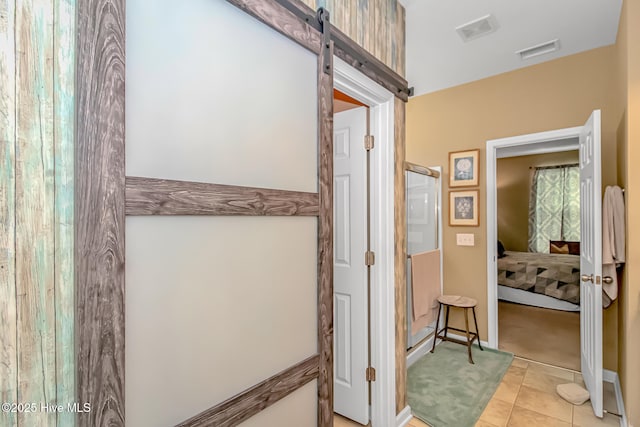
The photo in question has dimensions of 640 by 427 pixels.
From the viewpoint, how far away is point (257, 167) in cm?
116

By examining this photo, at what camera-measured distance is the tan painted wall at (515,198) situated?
7.02m

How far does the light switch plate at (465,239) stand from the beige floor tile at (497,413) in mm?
1554

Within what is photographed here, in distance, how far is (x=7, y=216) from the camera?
674 mm

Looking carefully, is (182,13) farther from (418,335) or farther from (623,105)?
(418,335)

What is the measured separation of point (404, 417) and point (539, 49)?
3241 mm

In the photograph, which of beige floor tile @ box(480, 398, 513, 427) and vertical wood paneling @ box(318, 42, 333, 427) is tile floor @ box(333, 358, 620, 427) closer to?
beige floor tile @ box(480, 398, 513, 427)

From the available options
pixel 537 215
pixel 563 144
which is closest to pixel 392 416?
pixel 563 144

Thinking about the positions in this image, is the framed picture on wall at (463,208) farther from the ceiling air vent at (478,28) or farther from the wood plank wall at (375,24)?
the wood plank wall at (375,24)

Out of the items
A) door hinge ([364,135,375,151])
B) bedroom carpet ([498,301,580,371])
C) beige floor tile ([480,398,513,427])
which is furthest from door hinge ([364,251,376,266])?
bedroom carpet ([498,301,580,371])

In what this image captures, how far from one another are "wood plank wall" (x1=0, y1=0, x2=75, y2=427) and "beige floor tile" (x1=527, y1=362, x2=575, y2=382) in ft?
11.4

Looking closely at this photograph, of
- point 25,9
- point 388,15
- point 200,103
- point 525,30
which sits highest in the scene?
point 525,30

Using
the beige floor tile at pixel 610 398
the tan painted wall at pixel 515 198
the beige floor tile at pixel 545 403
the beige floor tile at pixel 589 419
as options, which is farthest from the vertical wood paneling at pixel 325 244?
the tan painted wall at pixel 515 198

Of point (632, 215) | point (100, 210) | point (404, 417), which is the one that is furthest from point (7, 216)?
point (632, 215)

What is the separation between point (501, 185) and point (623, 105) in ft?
17.9
